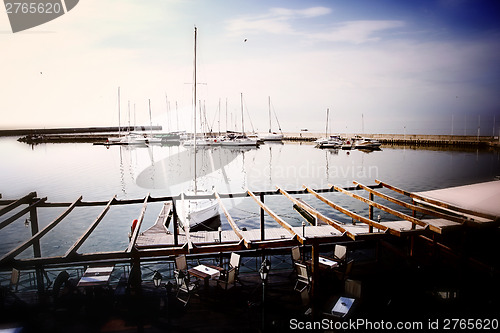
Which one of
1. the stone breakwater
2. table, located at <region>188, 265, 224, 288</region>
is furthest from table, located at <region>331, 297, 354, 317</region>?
the stone breakwater

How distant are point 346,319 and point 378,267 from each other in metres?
4.68

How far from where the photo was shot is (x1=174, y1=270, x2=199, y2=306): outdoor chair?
30.5ft

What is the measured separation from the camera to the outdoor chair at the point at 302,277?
31.4 feet

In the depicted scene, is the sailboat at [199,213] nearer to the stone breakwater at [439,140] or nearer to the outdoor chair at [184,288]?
the outdoor chair at [184,288]

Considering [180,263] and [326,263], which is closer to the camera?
[180,263]

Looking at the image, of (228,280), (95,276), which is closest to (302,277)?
(228,280)

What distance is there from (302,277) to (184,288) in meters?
3.69

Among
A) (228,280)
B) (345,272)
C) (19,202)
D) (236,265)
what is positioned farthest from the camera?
(19,202)

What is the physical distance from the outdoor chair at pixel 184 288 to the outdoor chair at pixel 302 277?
10.5 feet

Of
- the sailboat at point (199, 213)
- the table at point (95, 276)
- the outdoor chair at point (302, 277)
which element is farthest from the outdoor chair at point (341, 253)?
the sailboat at point (199, 213)

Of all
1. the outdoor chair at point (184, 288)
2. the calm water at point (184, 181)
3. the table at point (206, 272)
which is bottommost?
the calm water at point (184, 181)

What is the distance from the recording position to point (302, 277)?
9898 mm

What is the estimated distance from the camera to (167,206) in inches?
905

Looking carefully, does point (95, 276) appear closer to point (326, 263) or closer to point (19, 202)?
point (19, 202)
